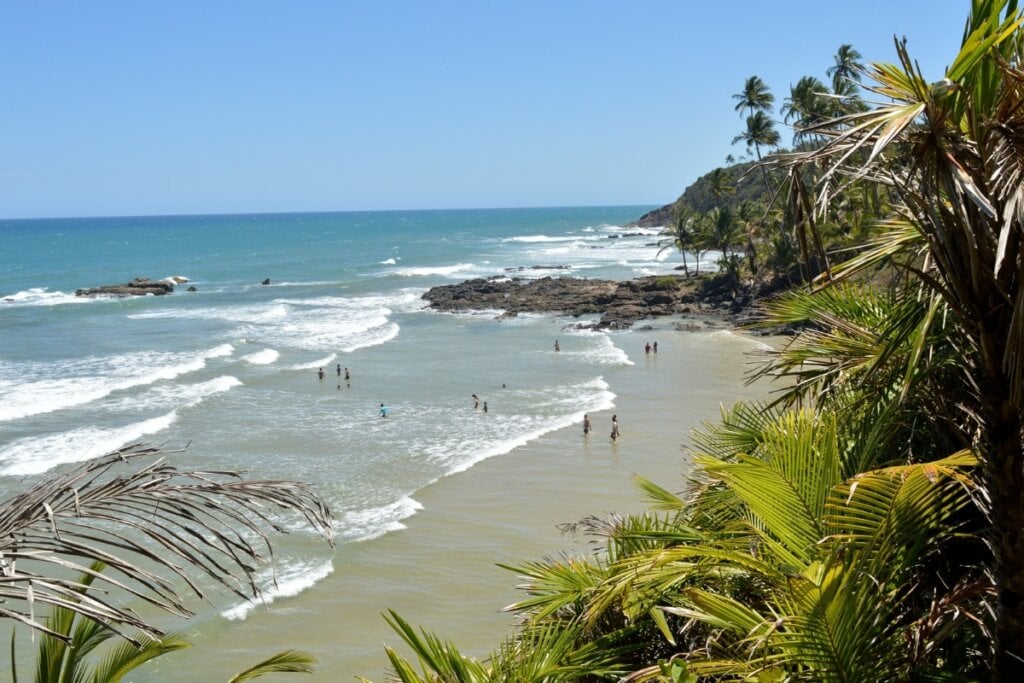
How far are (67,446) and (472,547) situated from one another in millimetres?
13433

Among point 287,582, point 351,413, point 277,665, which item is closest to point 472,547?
point 287,582

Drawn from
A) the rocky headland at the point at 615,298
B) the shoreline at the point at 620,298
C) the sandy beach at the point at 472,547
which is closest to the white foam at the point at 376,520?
the sandy beach at the point at 472,547

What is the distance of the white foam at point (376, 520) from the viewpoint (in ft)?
56.1

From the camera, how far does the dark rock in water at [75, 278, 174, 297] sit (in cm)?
6400

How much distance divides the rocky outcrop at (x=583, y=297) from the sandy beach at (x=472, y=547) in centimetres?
→ 2026

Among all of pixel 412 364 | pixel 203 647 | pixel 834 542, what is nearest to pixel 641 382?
pixel 412 364

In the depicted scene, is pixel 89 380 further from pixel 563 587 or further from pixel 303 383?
pixel 563 587

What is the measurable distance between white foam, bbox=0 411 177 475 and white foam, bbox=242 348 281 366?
9353 millimetres

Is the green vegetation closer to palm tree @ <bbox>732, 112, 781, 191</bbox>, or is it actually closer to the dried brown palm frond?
the dried brown palm frond

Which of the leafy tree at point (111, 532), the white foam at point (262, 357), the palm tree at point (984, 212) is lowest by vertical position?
the white foam at point (262, 357)

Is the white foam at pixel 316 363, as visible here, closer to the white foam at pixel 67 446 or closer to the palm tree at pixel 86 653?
the white foam at pixel 67 446

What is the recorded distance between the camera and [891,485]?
11.9ft

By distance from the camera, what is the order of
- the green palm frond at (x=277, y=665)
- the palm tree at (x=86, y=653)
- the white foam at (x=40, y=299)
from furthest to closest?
the white foam at (x=40, y=299)
the green palm frond at (x=277, y=665)
the palm tree at (x=86, y=653)

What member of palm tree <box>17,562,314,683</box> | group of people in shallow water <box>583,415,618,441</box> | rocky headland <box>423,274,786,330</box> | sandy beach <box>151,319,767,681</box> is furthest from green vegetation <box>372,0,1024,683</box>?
rocky headland <box>423,274,786,330</box>
